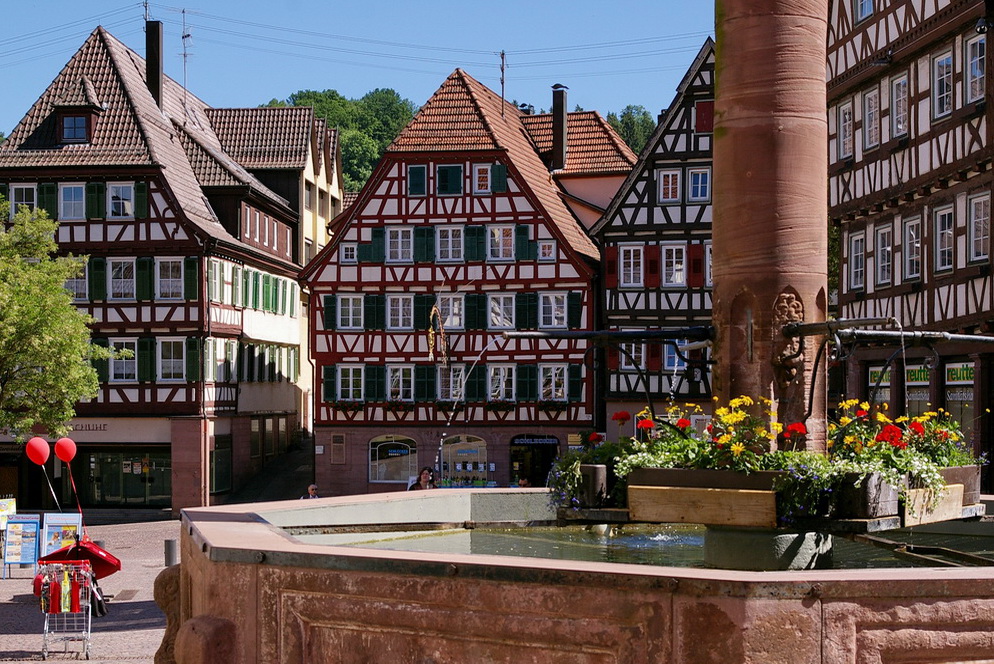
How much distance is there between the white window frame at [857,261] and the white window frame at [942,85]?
4.64 m

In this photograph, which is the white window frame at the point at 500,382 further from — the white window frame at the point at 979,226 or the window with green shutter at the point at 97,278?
the white window frame at the point at 979,226

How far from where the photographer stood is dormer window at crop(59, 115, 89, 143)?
43.2 meters

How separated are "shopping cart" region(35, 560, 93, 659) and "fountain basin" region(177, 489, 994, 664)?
1135cm

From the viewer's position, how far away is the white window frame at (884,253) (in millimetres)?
29000

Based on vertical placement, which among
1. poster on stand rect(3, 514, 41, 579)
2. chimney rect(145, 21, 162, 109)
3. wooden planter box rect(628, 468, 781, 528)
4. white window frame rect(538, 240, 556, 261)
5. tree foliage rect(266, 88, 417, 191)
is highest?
tree foliage rect(266, 88, 417, 191)

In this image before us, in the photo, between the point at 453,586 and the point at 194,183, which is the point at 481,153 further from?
the point at 453,586

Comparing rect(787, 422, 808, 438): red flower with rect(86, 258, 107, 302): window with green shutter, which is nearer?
rect(787, 422, 808, 438): red flower

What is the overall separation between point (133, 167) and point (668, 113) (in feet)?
48.9

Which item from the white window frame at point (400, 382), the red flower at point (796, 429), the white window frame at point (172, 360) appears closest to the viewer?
the red flower at point (796, 429)

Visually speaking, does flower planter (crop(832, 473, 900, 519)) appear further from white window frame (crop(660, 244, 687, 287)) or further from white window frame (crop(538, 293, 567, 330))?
white window frame (crop(538, 293, 567, 330))

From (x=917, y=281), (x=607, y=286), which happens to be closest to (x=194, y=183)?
(x=607, y=286)

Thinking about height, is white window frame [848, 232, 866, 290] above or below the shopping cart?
above

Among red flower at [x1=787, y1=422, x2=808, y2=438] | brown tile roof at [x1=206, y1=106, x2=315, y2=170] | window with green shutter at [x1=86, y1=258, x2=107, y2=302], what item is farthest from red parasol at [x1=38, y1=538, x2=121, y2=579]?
brown tile roof at [x1=206, y1=106, x2=315, y2=170]

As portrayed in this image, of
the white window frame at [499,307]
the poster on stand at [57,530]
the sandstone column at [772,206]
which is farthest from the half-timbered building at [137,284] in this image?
the sandstone column at [772,206]
